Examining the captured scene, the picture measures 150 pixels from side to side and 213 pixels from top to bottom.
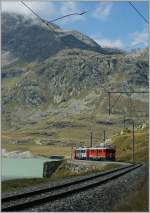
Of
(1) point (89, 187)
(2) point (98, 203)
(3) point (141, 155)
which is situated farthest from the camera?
(3) point (141, 155)

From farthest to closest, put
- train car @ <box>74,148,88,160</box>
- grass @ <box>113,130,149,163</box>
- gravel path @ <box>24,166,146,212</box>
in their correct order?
grass @ <box>113,130,149,163</box> < train car @ <box>74,148,88,160</box> < gravel path @ <box>24,166,146,212</box>

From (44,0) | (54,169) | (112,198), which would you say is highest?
(44,0)

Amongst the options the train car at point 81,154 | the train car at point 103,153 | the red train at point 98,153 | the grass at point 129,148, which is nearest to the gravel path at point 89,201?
the train car at point 103,153

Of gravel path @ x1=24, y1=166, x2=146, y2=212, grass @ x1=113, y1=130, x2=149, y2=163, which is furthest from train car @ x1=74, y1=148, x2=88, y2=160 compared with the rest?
gravel path @ x1=24, y1=166, x2=146, y2=212

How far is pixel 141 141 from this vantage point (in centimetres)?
13350

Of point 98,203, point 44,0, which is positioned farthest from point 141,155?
point 44,0

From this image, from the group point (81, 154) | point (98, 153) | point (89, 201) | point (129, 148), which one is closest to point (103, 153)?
point (98, 153)

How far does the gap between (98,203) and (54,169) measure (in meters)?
66.2

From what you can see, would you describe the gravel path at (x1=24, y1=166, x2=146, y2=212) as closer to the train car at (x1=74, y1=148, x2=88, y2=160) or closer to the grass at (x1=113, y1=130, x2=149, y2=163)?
the train car at (x1=74, y1=148, x2=88, y2=160)

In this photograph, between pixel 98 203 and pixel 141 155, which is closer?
pixel 98 203

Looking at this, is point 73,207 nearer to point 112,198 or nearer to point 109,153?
point 112,198

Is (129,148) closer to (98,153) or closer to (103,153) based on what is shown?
(98,153)

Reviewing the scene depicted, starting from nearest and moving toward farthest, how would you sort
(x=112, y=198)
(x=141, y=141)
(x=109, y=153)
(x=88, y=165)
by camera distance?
1. (x=112, y=198)
2. (x=88, y=165)
3. (x=109, y=153)
4. (x=141, y=141)

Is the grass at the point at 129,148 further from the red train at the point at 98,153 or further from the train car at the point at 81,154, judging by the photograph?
the red train at the point at 98,153
